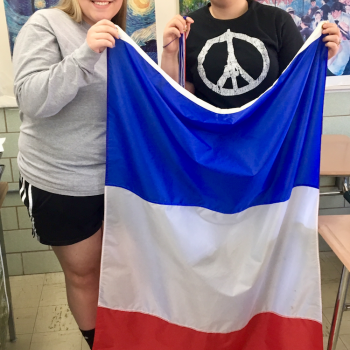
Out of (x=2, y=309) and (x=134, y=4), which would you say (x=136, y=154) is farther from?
(x=134, y=4)

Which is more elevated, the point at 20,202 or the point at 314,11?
the point at 314,11

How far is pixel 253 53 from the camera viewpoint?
1388 mm

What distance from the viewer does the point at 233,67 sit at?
1.40 meters

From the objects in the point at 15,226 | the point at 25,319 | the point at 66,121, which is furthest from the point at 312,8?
the point at 25,319

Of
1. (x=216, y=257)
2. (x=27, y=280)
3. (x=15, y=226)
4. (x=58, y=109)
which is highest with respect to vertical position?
(x=58, y=109)

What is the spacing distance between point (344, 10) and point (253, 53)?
38.9 inches

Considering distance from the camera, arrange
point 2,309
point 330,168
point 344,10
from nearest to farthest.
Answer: point 2,309 < point 330,168 < point 344,10

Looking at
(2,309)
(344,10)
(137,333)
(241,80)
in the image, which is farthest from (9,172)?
(344,10)

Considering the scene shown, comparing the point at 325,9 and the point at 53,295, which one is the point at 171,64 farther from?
the point at 53,295

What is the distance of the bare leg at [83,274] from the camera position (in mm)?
1338

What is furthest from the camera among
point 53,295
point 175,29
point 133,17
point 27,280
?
point 27,280

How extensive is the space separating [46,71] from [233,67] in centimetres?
67

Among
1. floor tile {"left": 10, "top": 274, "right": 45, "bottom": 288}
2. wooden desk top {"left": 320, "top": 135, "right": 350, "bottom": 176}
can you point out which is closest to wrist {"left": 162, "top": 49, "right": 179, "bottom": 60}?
wooden desk top {"left": 320, "top": 135, "right": 350, "bottom": 176}

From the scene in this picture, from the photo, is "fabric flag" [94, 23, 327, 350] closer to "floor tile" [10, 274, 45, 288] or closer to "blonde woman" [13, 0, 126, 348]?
"blonde woman" [13, 0, 126, 348]
